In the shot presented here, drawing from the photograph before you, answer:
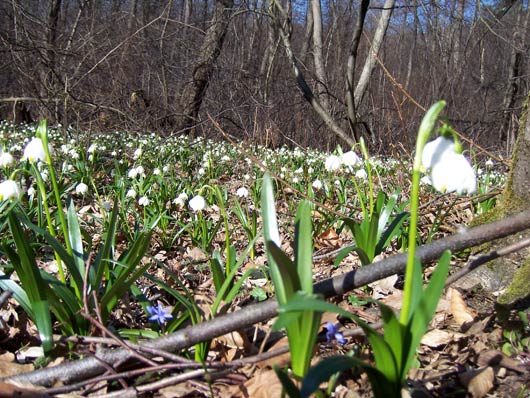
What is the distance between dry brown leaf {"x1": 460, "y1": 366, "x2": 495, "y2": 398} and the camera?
1374mm

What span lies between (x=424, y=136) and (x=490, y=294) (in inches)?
53.1

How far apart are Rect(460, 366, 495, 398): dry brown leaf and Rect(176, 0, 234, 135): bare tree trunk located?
346 inches

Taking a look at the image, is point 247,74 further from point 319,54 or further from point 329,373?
point 329,373

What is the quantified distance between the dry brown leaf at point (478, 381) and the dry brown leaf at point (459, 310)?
0.41 m

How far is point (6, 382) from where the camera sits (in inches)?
49.0

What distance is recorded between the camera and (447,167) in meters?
1.14

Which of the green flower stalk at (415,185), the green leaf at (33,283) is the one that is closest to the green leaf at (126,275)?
the green leaf at (33,283)

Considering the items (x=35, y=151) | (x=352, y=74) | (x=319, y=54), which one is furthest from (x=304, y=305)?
(x=319, y=54)

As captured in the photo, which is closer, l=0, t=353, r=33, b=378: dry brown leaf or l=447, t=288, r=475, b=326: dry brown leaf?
l=0, t=353, r=33, b=378: dry brown leaf

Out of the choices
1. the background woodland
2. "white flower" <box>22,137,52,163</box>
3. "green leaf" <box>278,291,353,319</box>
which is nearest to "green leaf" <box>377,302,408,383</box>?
"green leaf" <box>278,291,353,319</box>

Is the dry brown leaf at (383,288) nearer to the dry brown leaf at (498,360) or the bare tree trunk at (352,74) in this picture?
the dry brown leaf at (498,360)

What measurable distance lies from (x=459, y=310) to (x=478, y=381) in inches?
20.7

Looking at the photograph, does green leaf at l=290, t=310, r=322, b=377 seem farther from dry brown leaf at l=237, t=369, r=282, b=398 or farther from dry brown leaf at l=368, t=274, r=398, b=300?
dry brown leaf at l=368, t=274, r=398, b=300

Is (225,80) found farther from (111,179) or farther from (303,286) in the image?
(303,286)
